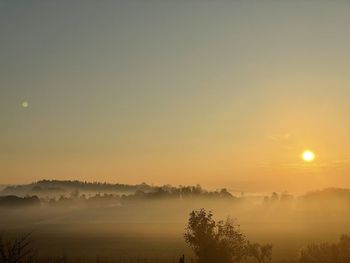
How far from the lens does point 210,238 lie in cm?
5769

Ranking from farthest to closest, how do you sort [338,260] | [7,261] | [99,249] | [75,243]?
[75,243], [99,249], [338,260], [7,261]

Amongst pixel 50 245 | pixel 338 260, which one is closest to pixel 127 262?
pixel 338 260

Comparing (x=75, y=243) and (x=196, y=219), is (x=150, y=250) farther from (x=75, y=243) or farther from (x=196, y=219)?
(x=196, y=219)

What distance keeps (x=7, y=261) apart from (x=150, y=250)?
97085 mm

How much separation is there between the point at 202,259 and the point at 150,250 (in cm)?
6640

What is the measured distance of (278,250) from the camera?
122 meters

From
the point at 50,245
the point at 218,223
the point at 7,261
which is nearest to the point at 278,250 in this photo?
the point at 50,245

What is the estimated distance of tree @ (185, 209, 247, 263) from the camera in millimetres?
57031

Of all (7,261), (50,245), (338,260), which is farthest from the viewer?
(50,245)

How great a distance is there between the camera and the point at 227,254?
57.7m

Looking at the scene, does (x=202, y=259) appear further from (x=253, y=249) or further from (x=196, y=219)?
(x=253, y=249)

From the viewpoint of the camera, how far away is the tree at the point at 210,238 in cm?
5703

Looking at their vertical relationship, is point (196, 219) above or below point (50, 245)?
above

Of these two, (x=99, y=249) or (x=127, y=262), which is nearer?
(x=127, y=262)
